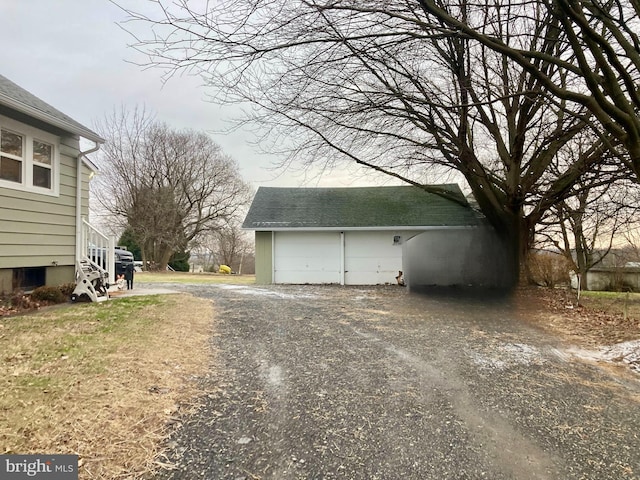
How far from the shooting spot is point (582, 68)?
4.68 meters

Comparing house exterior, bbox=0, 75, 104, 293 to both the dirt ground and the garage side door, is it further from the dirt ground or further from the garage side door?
the dirt ground

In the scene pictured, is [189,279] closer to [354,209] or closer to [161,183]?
[354,209]

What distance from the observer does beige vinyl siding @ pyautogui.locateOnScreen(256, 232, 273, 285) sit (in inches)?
553

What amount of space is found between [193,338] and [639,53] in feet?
24.6

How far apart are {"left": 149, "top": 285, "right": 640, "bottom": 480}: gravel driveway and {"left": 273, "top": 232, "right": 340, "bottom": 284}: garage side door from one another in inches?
320

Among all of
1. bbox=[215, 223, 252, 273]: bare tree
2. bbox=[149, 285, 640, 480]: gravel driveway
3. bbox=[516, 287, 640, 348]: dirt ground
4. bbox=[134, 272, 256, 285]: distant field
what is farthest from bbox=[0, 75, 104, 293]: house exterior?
bbox=[215, 223, 252, 273]: bare tree

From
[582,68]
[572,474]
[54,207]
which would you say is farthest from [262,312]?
[582,68]

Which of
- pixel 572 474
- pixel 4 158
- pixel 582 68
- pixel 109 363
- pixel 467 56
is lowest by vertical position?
pixel 572 474

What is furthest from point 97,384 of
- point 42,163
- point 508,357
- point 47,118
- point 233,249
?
point 233,249

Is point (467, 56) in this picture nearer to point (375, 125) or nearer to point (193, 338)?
point (375, 125)

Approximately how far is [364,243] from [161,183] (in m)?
18.1
